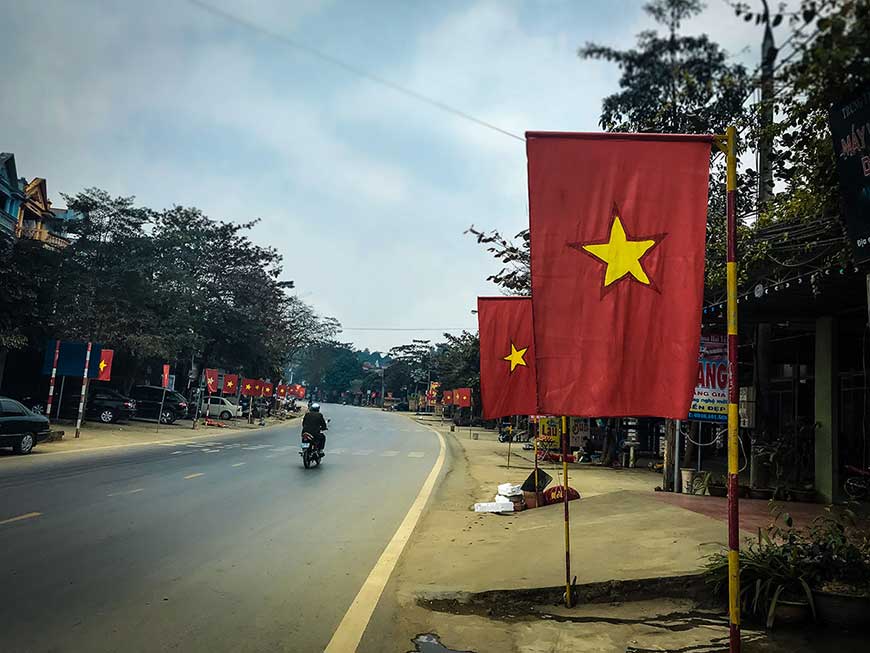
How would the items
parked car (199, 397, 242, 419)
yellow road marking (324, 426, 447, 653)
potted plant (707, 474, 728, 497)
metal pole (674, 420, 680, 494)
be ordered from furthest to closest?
parked car (199, 397, 242, 419) → metal pole (674, 420, 680, 494) → potted plant (707, 474, 728, 497) → yellow road marking (324, 426, 447, 653)

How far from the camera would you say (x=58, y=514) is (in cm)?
871

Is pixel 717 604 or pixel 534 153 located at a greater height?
pixel 534 153

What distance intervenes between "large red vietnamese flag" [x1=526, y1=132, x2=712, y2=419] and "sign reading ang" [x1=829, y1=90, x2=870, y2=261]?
3.26ft

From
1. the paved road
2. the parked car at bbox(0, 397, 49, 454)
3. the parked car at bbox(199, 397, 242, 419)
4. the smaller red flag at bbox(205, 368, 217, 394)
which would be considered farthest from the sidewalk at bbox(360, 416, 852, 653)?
the parked car at bbox(199, 397, 242, 419)

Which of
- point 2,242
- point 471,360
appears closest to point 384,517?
point 2,242

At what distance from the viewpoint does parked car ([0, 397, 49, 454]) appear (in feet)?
51.0

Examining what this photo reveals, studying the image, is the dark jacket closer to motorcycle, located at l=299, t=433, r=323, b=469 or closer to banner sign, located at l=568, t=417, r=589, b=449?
motorcycle, located at l=299, t=433, r=323, b=469

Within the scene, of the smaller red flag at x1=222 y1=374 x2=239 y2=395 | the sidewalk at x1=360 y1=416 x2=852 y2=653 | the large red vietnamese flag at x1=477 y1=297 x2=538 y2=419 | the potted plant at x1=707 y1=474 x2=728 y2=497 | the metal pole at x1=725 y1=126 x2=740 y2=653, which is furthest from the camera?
the smaller red flag at x1=222 y1=374 x2=239 y2=395

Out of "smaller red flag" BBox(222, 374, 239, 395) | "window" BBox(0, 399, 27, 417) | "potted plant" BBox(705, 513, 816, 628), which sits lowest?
"potted plant" BBox(705, 513, 816, 628)

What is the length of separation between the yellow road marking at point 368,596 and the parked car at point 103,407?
24.2 meters

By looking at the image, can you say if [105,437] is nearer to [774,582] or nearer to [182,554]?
[182,554]

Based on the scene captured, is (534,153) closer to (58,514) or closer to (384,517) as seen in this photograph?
(384,517)

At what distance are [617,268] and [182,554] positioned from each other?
17.5 ft

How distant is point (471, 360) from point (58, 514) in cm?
3774
